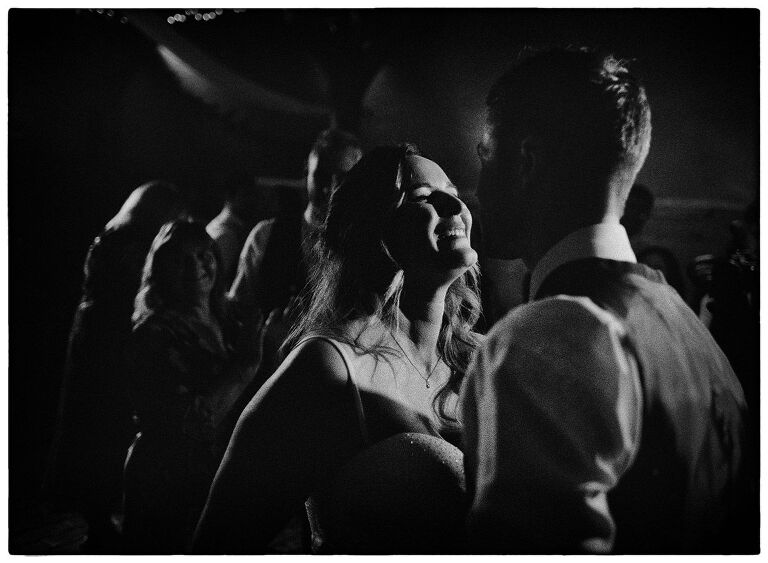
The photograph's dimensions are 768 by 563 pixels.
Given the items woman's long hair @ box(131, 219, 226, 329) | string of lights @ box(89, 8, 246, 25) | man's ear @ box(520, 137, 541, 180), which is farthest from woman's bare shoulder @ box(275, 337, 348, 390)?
string of lights @ box(89, 8, 246, 25)

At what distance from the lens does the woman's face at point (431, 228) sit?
83.5 inches

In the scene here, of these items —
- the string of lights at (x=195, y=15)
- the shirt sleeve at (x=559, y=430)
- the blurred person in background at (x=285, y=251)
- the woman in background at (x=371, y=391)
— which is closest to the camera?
the shirt sleeve at (x=559, y=430)

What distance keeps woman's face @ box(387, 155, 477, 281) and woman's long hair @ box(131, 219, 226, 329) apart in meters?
0.66

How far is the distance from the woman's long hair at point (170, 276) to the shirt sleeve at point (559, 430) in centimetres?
102

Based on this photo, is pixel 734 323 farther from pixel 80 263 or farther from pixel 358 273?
Result: pixel 80 263

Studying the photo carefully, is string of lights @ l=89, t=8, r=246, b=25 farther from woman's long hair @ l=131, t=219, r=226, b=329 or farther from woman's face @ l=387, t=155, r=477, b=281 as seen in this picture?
woman's face @ l=387, t=155, r=477, b=281

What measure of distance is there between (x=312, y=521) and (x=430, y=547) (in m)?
0.42

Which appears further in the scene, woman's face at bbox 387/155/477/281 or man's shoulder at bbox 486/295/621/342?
woman's face at bbox 387/155/477/281

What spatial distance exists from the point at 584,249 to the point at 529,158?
0.37 m

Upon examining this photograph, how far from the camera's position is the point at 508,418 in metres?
1.98

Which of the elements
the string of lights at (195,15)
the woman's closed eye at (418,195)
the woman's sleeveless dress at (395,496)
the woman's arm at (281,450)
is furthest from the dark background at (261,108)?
the woman's sleeveless dress at (395,496)

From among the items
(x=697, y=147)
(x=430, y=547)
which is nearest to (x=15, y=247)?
(x=430, y=547)

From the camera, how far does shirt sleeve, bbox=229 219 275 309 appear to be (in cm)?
222

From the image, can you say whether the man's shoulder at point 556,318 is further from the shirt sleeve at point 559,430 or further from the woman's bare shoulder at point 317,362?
the woman's bare shoulder at point 317,362
